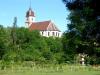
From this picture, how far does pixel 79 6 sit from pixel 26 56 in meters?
72.5

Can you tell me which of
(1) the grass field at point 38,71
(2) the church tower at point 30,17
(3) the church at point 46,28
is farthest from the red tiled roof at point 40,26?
(1) the grass field at point 38,71

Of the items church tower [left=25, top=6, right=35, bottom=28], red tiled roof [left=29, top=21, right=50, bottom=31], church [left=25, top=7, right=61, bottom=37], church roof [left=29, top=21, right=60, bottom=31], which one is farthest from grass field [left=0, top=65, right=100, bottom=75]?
church tower [left=25, top=6, right=35, bottom=28]

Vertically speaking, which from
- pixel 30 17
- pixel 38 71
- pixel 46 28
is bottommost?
pixel 38 71

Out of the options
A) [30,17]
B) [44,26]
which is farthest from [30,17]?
[44,26]

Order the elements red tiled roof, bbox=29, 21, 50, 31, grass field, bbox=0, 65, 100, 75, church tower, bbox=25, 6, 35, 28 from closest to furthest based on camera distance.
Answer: grass field, bbox=0, 65, 100, 75 → red tiled roof, bbox=29, 21, 50, 31 → church tower, bbox=25, 6, 35, 28

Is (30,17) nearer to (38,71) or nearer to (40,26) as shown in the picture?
(40,26)

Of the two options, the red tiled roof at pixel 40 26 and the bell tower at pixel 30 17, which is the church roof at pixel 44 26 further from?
the bell tower at pixel 30 17

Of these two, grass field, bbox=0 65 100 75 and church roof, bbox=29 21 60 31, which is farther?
church roof, bbox=29 21 60 31

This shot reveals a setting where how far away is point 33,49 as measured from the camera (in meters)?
91.6

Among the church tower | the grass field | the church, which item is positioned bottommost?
the grass field

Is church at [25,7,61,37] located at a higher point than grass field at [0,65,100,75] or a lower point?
higher

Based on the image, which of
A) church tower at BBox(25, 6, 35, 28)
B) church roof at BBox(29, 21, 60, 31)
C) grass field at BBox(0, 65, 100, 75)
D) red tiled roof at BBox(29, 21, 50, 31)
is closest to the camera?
grass field at BBox(0, 65, 100, 75)

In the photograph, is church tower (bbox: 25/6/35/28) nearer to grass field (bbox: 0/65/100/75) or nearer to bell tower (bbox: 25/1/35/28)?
bell tower (bbox: 25/1/35/28)

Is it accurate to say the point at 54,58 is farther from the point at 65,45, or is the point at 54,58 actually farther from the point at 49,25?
the point at 49,25
